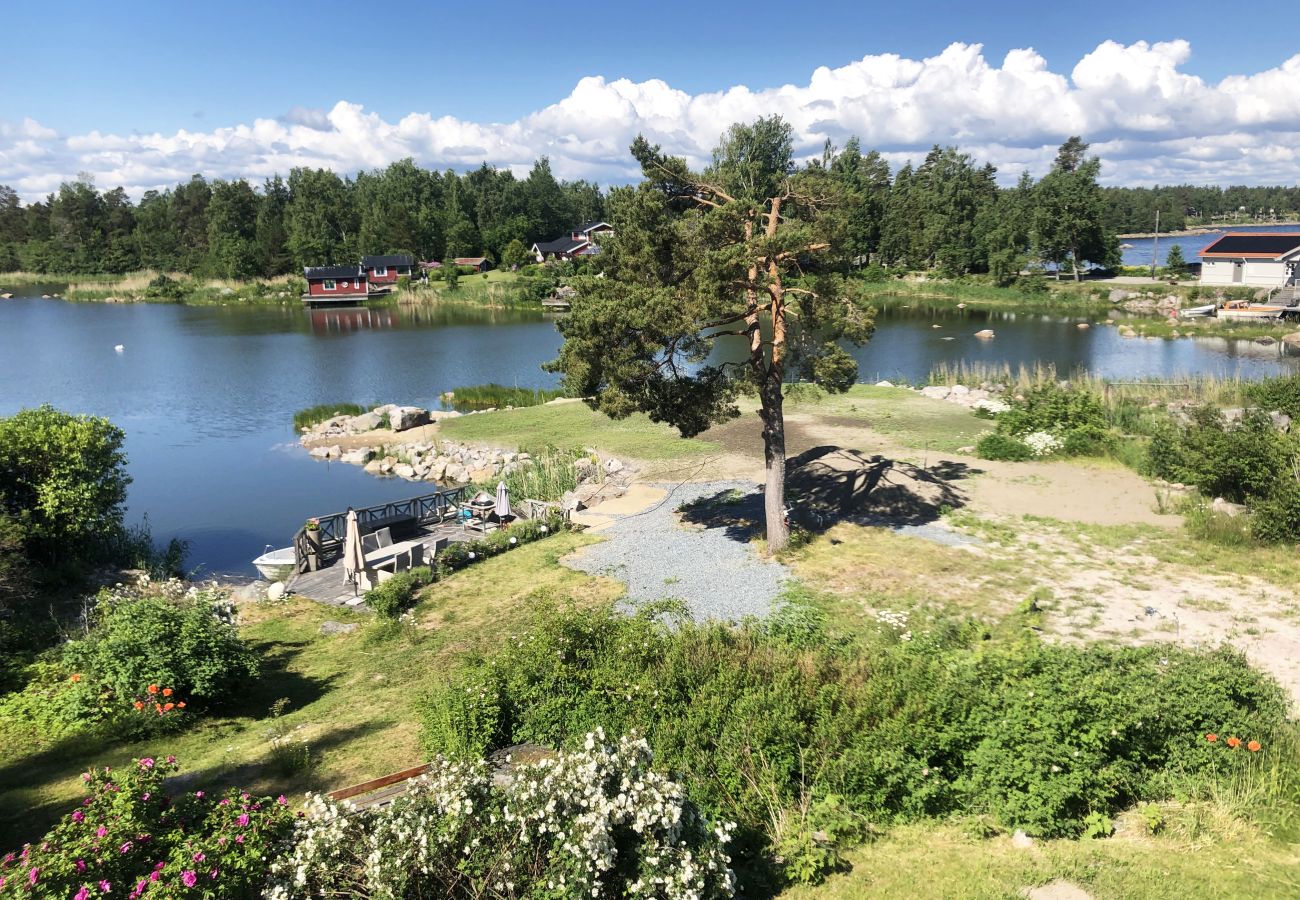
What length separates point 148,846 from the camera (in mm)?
5043

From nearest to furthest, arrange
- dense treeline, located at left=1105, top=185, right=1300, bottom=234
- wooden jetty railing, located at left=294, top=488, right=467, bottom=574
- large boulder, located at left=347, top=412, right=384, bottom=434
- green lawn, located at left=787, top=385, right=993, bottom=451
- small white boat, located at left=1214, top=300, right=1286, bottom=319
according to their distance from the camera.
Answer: wooden jetty railing, located at left=294, top=488, right=467, bottom=574
green lawn, located at left=787, top=385, right=993, bottom=451
large boulder, located at left=347, top=412, right=384, bottom=434
small white boat, located at left=1214, top=300, right=1286, bottom=319
dense treeline, located at left=1105, top=185, right=1300, bottom=234

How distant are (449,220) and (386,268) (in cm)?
1516

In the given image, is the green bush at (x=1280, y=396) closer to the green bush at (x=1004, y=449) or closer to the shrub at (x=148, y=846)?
the green bush at (x=1004, y=449)

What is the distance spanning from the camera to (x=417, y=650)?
12.0m

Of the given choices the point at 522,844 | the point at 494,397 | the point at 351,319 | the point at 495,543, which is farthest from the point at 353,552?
the point at 351,319

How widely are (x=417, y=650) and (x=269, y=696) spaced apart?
212 cm

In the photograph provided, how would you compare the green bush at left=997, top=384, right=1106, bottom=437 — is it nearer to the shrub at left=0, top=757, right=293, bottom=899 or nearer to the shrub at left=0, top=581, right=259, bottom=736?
the shrub at left=0, top=581, right=259, bottom=736

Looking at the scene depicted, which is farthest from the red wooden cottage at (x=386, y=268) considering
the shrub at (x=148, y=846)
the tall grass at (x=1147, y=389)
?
the shrub at (x=148, y=846)

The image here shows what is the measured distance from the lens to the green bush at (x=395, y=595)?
13.4 metres

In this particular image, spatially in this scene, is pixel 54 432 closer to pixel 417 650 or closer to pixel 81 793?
pixel 417 650

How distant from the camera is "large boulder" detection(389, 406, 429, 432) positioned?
30.6 meters

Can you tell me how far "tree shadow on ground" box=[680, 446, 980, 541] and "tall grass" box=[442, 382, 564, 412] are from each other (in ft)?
55.6

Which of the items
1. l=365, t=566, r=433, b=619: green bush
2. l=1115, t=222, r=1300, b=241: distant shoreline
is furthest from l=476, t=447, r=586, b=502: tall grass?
l=1115, t=222, r=1300, b=241: distant shoreline

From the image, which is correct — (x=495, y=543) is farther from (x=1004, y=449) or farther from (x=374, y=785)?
(x=1004, y=449)
